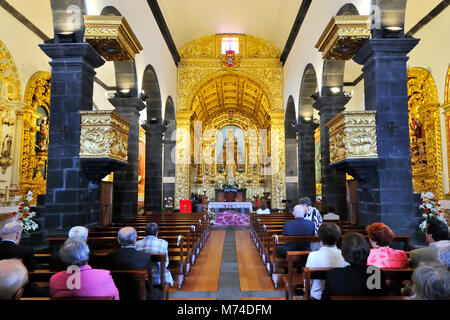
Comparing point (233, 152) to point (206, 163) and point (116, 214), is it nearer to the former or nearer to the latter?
point (206, 163)

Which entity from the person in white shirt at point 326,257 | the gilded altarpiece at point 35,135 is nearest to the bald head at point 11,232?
the person in white shirt at point 326,257

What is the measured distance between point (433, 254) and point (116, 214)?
7.73 m

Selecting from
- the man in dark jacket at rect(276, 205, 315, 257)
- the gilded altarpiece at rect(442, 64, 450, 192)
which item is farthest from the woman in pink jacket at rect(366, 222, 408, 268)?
the gilded altarpiece at rect(442, 64, 450, 192)

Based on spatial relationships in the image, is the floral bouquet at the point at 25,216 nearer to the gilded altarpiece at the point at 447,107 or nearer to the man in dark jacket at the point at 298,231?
the man in dark jacket at the point at 298,231

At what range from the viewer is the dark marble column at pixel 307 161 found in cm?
1220

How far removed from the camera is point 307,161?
12.3 meters

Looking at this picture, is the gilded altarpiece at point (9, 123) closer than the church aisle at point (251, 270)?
No

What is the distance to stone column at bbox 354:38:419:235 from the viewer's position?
5.53 metres

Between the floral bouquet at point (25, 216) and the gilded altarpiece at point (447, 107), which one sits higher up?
the gilded altarpiece at point (447, 107)

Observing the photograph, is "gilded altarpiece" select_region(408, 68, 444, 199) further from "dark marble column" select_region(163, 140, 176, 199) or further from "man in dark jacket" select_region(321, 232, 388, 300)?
"dark marble column" select_region(163, 140, 176, 199)

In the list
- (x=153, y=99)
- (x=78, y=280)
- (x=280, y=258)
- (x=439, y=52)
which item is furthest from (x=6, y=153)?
(x=439, y=52)

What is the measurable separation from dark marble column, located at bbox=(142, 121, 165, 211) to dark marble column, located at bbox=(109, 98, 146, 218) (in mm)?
3312

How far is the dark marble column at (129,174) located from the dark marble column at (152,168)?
3312mm

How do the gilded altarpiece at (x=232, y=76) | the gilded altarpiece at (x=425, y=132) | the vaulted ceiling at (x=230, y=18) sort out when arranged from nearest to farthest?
1. the gilded altarpiece at (x=425, y=132)
2. the vaulted ceiling at (x=230, y=18)
3. the gilded altarpiece at (x=232, y=76)
